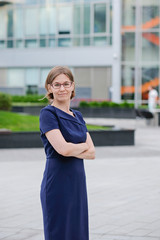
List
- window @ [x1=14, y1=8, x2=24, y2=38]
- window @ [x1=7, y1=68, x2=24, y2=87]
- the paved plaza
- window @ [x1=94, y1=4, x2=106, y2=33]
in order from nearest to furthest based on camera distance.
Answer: the paved plaza, window @ [x1=94, y1=4, x2=106, y2=33], window @ [x1=14, y1=8, x2=24, y2=38], window @ [x1=7, y1=68, x2=24, y2=87]

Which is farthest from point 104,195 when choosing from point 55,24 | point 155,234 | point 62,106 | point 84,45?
point 55,24

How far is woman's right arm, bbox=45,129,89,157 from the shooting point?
4332 mm

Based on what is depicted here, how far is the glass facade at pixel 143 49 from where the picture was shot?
43781mm

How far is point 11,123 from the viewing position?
1917 centimetres

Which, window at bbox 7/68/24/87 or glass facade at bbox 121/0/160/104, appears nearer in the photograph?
glass facade at bbox 121/0/160/104

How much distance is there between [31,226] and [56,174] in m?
2.97

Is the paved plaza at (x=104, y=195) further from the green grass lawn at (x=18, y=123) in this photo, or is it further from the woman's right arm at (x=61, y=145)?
the green grass lawn at (x=18, y=123)

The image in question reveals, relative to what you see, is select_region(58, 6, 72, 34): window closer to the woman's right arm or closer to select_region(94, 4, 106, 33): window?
select_region(94, 4, 106, 33): window

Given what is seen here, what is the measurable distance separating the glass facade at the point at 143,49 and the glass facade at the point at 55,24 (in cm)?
335

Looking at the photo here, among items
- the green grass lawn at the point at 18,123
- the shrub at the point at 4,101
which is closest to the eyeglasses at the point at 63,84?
the green grass lawn at the point at 18,123

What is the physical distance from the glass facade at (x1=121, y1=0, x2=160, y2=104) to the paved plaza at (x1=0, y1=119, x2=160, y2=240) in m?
27.9

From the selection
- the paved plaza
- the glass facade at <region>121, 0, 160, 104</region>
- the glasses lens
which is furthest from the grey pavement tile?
the glass facade at <region>121, 0, 160, 104</region>

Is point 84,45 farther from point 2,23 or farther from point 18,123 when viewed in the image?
point 18,123

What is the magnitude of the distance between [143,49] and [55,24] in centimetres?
909
